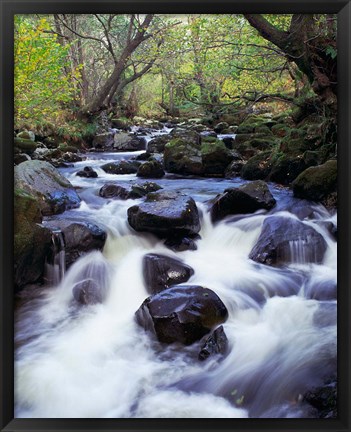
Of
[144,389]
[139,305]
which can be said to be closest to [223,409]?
[144,389]

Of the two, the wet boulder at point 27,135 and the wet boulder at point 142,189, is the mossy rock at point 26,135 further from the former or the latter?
the wet boulder at point 142,189

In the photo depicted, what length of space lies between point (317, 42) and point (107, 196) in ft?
5.64

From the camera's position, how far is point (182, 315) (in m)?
2.37

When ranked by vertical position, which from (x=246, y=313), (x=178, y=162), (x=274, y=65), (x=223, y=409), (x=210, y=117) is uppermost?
(x=274, y=65)

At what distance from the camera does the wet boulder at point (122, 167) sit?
3.16 meters

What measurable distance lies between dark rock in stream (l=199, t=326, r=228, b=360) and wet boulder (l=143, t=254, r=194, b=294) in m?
0.42

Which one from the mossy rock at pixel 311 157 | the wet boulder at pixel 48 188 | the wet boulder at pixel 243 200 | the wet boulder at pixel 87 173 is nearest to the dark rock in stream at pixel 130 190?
the wet boulder at pixel 87 173

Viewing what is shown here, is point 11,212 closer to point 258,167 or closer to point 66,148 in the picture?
point 66,148

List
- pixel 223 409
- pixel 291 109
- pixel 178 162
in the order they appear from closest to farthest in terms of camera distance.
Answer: pixel 223 409
pixel 291 109
pixel 178 162

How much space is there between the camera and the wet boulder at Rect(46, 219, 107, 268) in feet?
8.43

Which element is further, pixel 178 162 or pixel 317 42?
pixel 178 162

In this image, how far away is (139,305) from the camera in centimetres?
248

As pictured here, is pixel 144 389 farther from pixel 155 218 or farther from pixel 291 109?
pixel 291 109

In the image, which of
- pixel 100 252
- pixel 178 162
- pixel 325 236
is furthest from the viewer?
pixel 178 162
